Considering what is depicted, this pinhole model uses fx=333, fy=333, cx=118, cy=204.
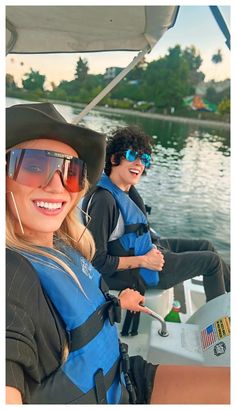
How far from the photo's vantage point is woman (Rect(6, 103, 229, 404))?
2.47ft

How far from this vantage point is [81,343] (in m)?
0.95

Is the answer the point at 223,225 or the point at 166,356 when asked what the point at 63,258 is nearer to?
the point at 166,356

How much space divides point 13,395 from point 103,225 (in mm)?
1105

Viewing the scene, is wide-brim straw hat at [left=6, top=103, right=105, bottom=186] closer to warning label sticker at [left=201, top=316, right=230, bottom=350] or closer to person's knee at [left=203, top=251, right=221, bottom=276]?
warning label sticker at [left=201, top=316, right=230, bottom=350]

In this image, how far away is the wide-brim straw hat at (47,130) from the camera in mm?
884

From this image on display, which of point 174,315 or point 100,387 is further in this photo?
point 174,315

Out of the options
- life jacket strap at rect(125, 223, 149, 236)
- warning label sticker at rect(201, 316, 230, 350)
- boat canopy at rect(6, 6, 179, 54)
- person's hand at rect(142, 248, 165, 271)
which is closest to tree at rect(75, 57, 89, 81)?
boat canopy at rect(6, 6, 179, 54)

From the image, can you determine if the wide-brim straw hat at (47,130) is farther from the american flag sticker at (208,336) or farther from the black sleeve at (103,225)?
the american flag sticker at (208,336)

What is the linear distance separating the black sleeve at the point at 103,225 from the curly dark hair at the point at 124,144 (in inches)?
14.8

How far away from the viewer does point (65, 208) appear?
3.45 feet

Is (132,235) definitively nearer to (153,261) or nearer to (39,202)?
(153,261)

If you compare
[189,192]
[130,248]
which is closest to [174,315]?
[130,248]

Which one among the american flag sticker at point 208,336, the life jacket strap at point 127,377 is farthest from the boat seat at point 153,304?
the life jacket strap at point 127,377

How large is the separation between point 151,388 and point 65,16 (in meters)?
1.67
